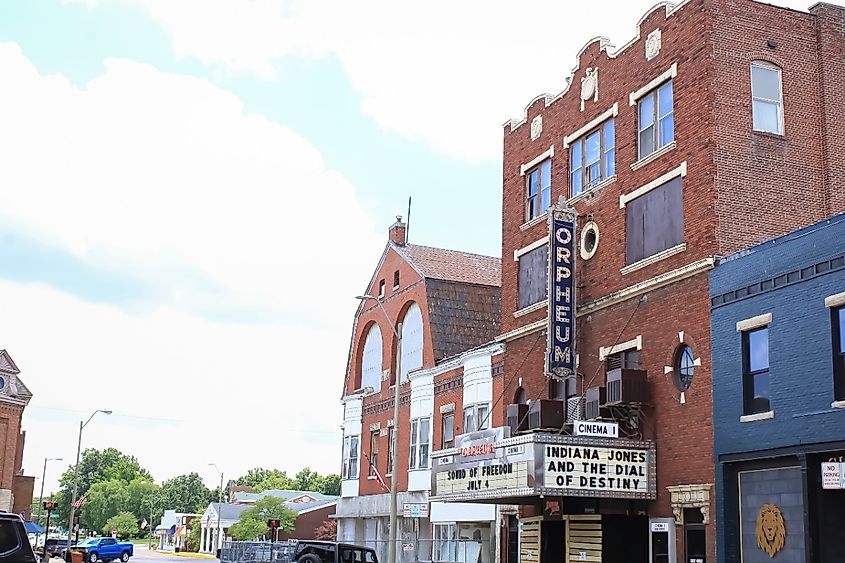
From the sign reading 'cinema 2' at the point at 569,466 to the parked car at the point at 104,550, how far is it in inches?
1747

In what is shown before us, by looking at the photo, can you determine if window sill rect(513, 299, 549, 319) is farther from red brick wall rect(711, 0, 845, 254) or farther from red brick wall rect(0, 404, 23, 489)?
red brick wall rect(0, 404, 23, 489)

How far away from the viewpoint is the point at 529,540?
103ft

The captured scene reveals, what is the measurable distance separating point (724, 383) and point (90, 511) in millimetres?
170325

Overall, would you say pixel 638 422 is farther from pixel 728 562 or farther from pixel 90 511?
pixel 90 511

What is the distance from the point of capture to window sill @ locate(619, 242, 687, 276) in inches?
1011

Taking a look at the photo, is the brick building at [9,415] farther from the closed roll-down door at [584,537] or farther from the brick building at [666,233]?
the closed roll-down door at [584,537]

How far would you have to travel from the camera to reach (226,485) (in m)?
188

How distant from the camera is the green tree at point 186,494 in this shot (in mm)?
174500


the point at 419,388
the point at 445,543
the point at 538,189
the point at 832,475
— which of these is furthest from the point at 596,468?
the point at 419,388

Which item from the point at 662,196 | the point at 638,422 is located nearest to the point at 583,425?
the point at 638,422

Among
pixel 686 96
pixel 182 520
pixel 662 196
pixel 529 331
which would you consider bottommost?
pixel 182 520

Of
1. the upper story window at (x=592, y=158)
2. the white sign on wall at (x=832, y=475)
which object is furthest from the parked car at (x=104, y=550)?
the white sign on wall at (x=832, y=475)

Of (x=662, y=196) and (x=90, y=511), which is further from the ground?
(x=662, y=196)

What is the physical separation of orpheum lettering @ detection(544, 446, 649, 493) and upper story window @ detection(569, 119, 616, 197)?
8261mm
